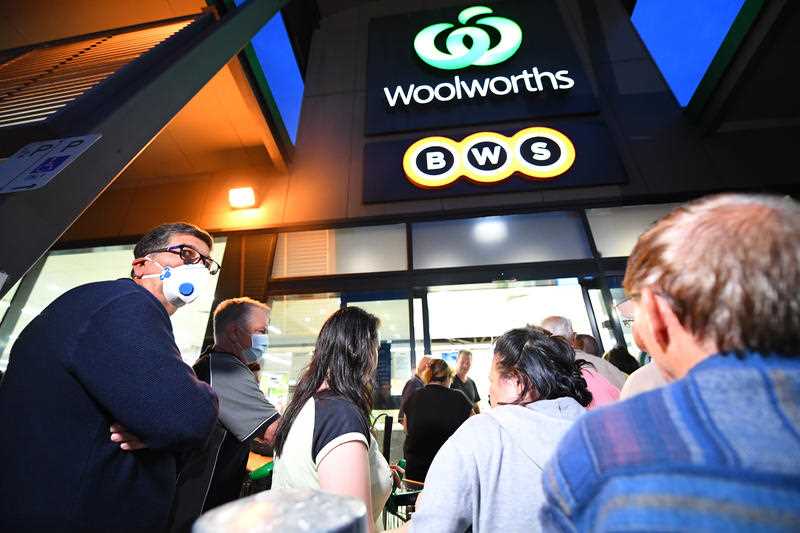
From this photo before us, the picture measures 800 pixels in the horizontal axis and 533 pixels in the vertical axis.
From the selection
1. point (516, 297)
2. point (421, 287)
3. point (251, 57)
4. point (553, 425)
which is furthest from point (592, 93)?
point (553, 425)

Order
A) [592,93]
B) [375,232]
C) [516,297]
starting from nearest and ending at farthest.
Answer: [375,232], [592,93], [516,297]

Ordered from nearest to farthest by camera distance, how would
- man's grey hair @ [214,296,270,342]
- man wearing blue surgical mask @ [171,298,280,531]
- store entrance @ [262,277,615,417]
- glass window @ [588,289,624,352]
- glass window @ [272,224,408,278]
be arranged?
man wearing blue surgical mask @ [171,298,280,531] → man's grey hair @ [214,296,270,342] → glass window @ [588,289,624,352] → store entrance @ [262,277,615,417] → glass window @ [272,224,408,278]

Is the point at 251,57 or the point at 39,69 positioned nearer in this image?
the point at 39,69

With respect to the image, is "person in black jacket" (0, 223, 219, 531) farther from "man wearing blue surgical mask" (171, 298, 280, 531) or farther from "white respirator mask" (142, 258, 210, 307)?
"man wearing blue surgical mask" (171, 298, 280, 531)

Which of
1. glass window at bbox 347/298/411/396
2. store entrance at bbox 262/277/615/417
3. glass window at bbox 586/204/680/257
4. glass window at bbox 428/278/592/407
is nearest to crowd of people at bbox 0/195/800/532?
store entrance at bbox 262/277/615/417

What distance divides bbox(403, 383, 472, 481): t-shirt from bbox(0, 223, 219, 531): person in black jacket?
8.11 ft

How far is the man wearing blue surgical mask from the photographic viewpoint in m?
1.67

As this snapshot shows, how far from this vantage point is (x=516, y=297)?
26.7 feet

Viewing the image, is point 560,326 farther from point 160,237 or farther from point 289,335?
point 289,335

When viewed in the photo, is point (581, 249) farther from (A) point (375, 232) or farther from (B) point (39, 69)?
(B) point (39, 69)

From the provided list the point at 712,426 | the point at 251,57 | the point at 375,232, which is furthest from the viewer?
the point at 375,232

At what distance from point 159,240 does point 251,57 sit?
14.0 ft

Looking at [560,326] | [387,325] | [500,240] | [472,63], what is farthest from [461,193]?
[472,63]

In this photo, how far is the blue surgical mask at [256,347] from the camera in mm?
2619
